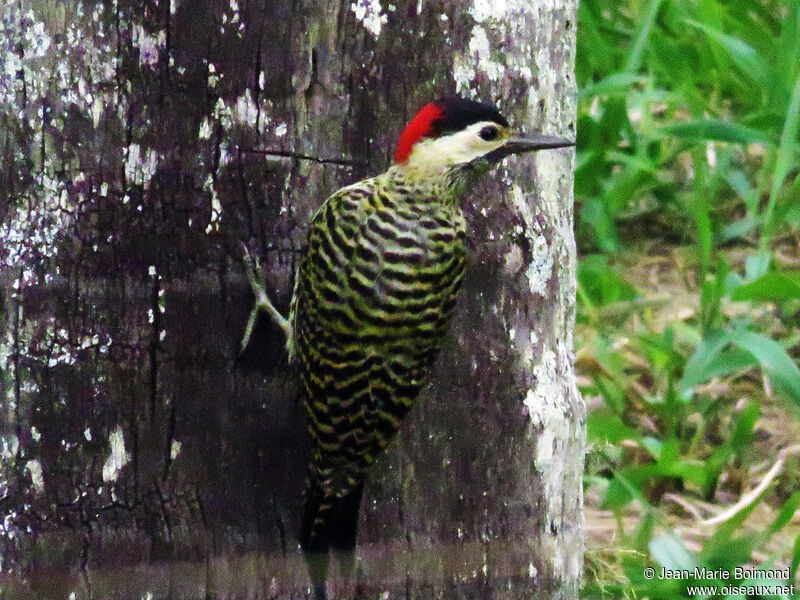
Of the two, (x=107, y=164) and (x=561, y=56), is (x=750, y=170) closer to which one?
(x=561, y=56)

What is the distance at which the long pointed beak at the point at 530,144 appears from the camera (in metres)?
2.75

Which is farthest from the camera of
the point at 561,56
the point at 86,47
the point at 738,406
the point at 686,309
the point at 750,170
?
the point at 750,170

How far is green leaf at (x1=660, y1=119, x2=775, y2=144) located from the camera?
14.0 feet

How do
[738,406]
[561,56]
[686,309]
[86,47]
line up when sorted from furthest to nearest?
[686,309] < [738,406] < [561,56] < [86,47]

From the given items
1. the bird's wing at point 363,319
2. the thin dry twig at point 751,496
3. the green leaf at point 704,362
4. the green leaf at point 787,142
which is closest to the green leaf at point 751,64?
the green leaf at point 787,142

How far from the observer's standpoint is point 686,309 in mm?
5039

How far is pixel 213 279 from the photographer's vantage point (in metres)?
2.67

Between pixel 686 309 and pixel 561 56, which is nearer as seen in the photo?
pixel 561 56

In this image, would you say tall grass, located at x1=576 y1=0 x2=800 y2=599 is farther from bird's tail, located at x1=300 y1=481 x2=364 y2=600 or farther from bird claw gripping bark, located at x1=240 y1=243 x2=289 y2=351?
bird claw gripping bark, located at x1=240 y1=243 x2=289 y2=351

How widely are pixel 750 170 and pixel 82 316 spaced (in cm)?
372

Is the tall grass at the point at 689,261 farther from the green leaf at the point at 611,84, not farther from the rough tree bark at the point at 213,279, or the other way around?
the rough tree bark at the point at 213,279

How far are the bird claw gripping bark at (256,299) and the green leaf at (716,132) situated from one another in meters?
2.00

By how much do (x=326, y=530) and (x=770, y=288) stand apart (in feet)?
6.31

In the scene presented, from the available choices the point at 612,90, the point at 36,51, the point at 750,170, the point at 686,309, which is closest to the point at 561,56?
the point at 36,51
